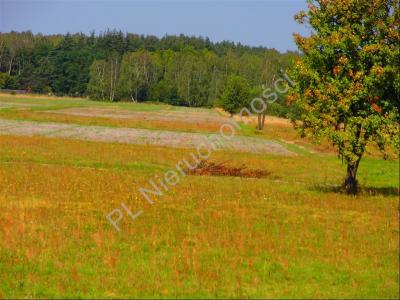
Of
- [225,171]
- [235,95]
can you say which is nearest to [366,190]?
[225,171]

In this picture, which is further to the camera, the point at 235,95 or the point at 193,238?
the point at 235,95

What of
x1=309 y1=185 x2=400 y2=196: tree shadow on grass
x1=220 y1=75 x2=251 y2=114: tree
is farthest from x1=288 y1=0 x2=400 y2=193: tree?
x1=220 y1=75 x2=251 y2=114: tree

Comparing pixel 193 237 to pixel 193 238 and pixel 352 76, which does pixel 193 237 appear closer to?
pixel 193 238

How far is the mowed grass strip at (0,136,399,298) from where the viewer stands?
1218 cm

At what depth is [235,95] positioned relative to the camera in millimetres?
94500

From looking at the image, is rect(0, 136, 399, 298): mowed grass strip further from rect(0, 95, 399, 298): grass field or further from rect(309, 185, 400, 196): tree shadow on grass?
rect(309, 185, 400, 196): tree shadow on grass

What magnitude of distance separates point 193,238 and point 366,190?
605 inches

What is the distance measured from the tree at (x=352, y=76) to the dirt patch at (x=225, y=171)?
996 centimetres

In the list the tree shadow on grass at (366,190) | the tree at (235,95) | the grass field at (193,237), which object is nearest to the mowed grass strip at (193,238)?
the grass field at (193,237)

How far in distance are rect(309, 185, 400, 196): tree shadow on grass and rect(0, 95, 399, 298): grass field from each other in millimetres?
91

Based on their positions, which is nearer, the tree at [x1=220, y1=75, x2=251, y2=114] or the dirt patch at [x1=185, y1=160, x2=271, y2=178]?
the dirt patch at [x1=185, y1=160, x2=271, y2=178]

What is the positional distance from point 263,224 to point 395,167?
2675cm

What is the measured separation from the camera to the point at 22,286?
1199cm

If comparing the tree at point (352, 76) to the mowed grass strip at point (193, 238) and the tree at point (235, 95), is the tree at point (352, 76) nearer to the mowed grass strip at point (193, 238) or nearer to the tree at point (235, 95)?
the mowed grass strip at point (193, 238)
